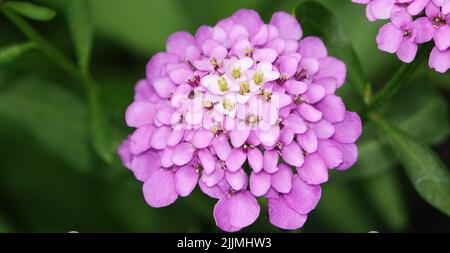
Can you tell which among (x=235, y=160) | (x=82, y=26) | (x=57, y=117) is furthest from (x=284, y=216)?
(x=57, y=117)

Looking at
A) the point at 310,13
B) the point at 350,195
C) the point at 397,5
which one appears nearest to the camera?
the point at 397,5

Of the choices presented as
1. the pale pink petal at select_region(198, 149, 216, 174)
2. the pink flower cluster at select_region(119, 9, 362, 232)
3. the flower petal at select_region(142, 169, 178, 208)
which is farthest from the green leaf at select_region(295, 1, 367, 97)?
the flower petal at select_region(142, 169, 178, 208)

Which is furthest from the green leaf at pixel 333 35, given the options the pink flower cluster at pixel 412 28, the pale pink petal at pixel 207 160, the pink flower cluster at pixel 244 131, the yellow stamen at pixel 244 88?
the pale pink petal at pixel 207 160

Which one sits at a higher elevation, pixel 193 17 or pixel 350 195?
pixel 193 17

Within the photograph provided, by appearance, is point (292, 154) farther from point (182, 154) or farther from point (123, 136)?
point (123, 136)

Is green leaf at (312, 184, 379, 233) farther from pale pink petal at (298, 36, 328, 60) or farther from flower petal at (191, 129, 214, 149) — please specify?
flower petal at (191, 129, 214, 149)

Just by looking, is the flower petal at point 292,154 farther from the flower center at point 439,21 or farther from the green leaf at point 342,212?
the green leaf at point 342,212
